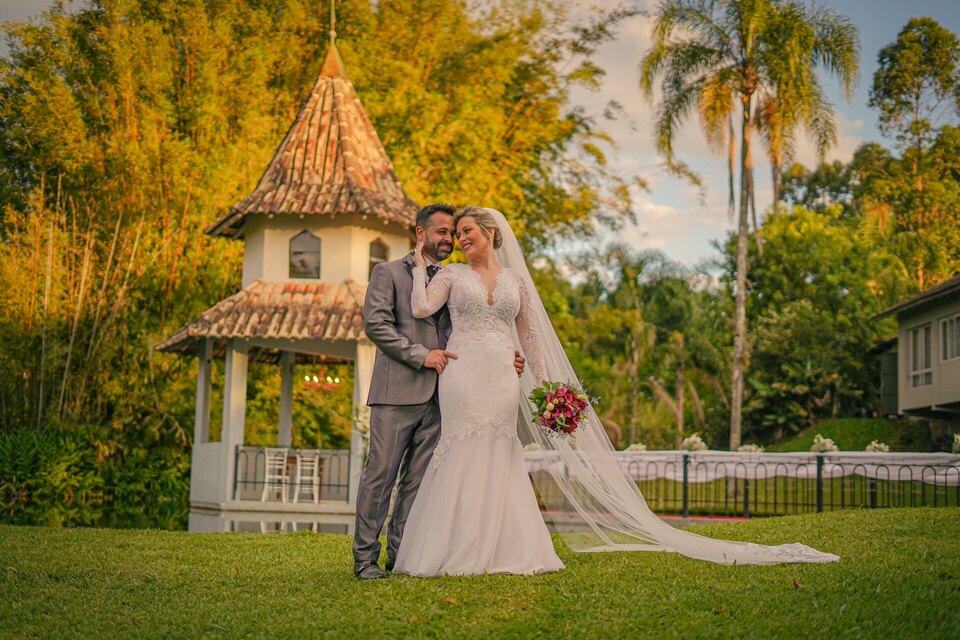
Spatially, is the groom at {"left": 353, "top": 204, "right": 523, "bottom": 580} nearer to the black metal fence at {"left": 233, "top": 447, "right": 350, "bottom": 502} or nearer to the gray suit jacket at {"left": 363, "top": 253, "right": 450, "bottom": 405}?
the gray suit jacket at {"left": 363, "top": 253, "right": 450, "bottom": 405}

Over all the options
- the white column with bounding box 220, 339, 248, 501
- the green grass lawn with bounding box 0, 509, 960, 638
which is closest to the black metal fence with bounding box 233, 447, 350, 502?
the white column with bounding box 220, 339, 248, 501

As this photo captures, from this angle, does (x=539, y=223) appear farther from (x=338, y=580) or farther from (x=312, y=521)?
(x=338, y=580)

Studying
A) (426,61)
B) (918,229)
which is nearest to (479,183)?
(426,61)

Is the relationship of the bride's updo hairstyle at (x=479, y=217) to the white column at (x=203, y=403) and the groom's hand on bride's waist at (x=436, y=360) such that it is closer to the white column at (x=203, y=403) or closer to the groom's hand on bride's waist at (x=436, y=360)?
the groom's hand on bride's waist at (x=436, y=360)

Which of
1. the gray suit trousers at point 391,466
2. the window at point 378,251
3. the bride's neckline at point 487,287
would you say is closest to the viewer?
the gray suit trousers at point 391,466

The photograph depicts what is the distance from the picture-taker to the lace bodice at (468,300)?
23.2 ft

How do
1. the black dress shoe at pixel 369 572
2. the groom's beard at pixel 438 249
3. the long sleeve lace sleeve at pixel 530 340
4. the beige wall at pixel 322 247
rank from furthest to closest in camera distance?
the beige wall at pixel 322 247 < the long sleeve lace sleeve at pixel 530 340 < the groom's beard at pixel 438 249 < the black dress shoe at pixel 369 572

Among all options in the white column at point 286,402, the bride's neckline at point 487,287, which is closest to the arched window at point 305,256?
the white column at point 286,402

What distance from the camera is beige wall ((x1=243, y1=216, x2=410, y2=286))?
18.3 m

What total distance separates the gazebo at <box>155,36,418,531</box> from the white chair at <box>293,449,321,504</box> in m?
0.03

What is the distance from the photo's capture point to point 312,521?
1717 cm

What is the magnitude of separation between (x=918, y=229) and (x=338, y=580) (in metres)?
40.0

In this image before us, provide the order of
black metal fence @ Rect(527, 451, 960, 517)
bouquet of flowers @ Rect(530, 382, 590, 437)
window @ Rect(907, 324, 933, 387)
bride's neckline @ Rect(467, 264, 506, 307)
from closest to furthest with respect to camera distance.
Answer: bouquet of flowers @ Rect(530, 382, 590, 437)
bride's neckline @ Rect(467, 264, 506, 307)
black metal fence @ Rect(527, 451, 960, 517)
window @ Rect(907, 324, 933, 387)

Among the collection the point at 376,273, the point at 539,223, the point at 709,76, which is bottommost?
the point at 376,273
